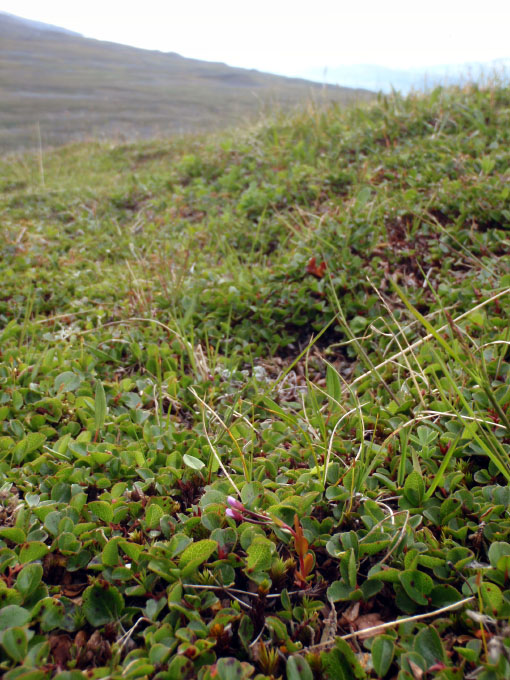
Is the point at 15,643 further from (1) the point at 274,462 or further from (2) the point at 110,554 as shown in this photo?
(1) the point at 274,462

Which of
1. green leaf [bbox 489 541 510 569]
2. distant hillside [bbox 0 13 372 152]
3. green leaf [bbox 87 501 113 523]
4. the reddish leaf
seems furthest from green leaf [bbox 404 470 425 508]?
distant hillside [bbox 0 13 372 152]

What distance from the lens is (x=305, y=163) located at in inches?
224

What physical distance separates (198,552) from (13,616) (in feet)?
1.53

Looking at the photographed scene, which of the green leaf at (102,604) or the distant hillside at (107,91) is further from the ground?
the distant hillside at (107,91)

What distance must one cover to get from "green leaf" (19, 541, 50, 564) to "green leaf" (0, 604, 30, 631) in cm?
18

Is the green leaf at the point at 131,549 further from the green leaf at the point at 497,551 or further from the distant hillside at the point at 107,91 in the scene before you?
the distant hillside at the point at 107,91

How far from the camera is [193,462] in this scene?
169cm

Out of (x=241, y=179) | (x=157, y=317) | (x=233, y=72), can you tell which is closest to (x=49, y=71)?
(x=233, y=72)

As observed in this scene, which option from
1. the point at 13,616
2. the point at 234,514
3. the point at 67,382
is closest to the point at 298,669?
the point at 234,514

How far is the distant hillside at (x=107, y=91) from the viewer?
2436 cm

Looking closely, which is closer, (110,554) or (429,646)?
(429,646)

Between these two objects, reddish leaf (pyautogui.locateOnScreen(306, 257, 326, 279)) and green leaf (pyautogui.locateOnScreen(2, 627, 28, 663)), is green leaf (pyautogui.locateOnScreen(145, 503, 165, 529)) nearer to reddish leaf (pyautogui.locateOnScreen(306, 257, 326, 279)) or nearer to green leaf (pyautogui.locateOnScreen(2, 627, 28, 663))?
green leaf (pyautogui.locateOnScreen(2, 627, 28, 663))

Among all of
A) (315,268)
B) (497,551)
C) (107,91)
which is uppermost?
(107,91)

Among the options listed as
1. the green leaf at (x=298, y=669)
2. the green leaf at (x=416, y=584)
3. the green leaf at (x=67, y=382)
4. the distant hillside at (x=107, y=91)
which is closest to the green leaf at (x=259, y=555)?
the green leaf at (x=298, y=669)
